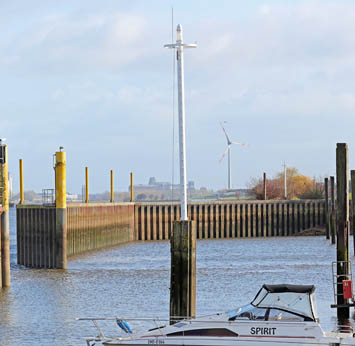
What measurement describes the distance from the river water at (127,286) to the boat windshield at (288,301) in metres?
6.40

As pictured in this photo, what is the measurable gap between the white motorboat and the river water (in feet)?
18.4

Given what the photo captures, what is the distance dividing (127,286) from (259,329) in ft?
66.1

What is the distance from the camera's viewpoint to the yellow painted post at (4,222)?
36.4 metres

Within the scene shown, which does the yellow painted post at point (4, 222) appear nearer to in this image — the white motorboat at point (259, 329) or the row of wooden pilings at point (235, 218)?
the white motorboat at point (259, 329)

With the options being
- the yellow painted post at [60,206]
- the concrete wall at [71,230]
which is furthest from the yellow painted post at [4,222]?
the concrete wall at [71,230]

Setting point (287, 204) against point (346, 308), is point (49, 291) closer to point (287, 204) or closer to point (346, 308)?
point (346, 308)

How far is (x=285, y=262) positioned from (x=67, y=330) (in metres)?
27.9

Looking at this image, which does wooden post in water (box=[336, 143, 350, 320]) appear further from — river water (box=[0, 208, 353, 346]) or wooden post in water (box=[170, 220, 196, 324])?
wooden post in water (box=[170, 220, 196, 324])

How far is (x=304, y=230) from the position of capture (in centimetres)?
8656

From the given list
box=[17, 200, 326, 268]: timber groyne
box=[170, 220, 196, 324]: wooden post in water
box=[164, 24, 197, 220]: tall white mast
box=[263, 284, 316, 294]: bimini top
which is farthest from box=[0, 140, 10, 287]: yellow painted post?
box=[17, 200, 326, 268]: timber groyne

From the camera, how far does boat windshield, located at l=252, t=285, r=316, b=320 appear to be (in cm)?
2170

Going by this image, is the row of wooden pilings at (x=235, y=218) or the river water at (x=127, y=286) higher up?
the row of wooden pilings at (x=235, y=218)

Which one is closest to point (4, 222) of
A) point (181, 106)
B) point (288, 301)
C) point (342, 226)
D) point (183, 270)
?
point (181, 106)

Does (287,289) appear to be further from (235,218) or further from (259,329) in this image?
(235,218)
